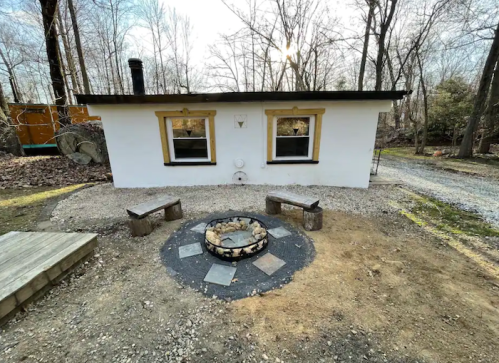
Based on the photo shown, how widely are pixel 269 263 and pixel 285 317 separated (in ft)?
2.32

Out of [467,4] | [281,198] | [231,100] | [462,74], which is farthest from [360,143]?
[462,74]

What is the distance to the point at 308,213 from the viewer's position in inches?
132

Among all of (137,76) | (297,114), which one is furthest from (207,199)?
(137,76)

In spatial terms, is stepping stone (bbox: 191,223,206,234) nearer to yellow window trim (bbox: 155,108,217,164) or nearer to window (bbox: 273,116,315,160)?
yellow window trim (bbox: 155,108,217,164)

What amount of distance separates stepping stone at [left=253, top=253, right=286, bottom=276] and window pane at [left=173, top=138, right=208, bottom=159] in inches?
141

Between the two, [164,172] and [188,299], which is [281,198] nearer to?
[188,299]

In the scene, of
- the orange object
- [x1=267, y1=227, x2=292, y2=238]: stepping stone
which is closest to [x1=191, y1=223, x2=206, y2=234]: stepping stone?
[x1=267, y1=227, x2=292, y2=238]: stepping stone

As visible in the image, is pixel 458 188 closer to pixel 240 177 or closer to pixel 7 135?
A: pixel 240 177

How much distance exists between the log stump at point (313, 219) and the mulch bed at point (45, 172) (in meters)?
6.04

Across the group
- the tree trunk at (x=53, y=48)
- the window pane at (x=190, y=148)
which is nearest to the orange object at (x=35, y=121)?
the tree trunk at (x=53, y=48)

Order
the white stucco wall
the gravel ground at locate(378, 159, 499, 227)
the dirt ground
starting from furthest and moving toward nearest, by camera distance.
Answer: the white stucco wall
the gravel ground at locate(378, 159, 499, 227)
the dirt ground

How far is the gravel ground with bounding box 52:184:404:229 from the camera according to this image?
13.7 feet

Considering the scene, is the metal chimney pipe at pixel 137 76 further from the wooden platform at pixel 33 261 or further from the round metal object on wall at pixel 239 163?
the wooden platform at pixel 33 261

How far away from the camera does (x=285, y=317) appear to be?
1.91 m
